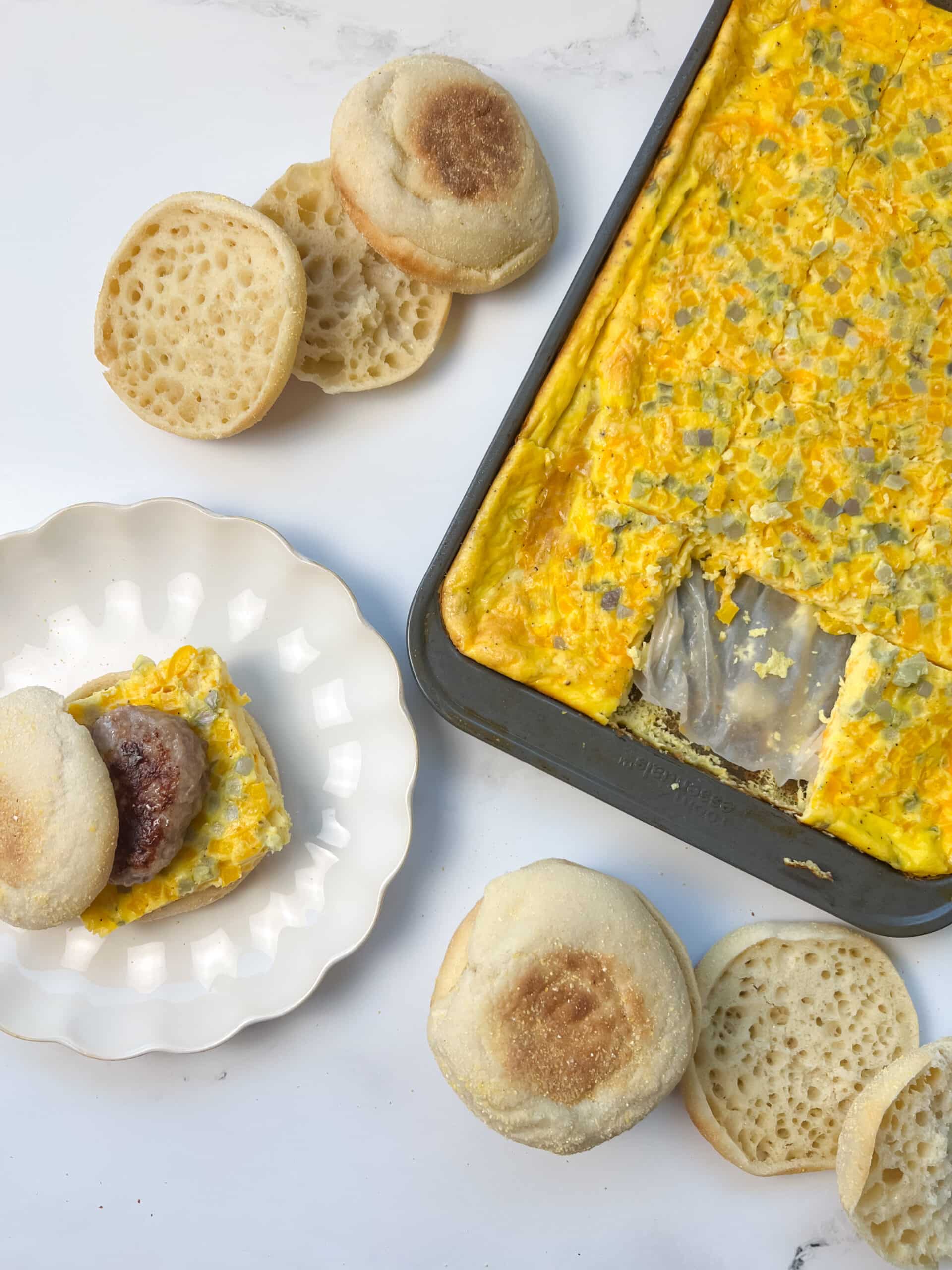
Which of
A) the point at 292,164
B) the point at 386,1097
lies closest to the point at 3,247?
the point at 292,164

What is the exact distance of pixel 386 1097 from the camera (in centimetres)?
296

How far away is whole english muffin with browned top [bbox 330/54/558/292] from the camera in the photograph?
2.67 m

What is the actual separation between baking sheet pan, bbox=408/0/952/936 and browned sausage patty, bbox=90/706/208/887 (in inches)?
24.9

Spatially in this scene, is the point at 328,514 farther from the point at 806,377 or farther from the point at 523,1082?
the point at 523,1082

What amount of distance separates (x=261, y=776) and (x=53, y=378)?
141 centimetres

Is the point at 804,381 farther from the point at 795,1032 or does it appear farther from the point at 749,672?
the point at 795,1032

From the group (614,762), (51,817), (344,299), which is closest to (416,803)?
(614,762)

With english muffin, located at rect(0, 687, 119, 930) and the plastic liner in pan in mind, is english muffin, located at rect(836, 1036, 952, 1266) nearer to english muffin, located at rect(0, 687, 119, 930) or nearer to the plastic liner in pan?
the plastic liner in pan

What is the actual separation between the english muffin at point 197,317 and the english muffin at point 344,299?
12 centimetres

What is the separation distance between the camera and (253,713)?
2.94 m

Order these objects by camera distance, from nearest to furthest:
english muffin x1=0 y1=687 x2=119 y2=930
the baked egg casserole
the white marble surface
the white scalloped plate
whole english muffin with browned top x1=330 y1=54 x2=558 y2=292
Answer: english muffin x1=0 y1=687 x2=119 y2=930
the baked egg casserole
whole english muffin with browned top x1=330 y1=54 x2=558 y2=292
the white scalloped plate
the white marble surface

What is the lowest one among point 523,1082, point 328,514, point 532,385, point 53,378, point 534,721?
point 523,1082

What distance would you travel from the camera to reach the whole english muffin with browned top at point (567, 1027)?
2.53m

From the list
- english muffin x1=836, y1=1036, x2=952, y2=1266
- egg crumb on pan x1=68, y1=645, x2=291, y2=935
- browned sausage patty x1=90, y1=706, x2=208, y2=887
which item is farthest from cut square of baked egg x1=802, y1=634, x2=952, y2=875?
browned sausage patty x1=90, y1=706, x2=208, y2=887
